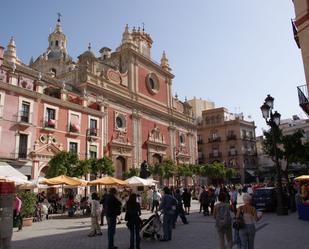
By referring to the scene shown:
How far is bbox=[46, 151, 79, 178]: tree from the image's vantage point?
69.7ft

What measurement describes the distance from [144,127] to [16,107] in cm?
1734

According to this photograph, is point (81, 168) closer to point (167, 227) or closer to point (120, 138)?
point (120, 138)

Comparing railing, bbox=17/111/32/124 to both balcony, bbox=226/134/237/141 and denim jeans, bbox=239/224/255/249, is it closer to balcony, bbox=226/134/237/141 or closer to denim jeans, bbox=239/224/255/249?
denim jeans, bbox=239/224/255/249

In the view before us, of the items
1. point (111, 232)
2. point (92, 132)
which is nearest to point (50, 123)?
point (92, 132)

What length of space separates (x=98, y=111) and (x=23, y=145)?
8663mm

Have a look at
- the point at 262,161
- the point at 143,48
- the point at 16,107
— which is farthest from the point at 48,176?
the point at 262,161

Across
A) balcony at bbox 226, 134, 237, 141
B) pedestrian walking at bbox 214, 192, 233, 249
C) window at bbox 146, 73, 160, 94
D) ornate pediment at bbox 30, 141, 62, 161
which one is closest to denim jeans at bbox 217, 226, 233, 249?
pedestrian walking at bbox 214, 192, 233, 249

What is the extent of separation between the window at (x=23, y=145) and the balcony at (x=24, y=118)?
913 mm

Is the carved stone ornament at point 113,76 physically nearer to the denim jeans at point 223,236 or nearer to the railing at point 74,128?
the railing at point 74,128

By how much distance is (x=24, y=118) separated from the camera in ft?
77.8

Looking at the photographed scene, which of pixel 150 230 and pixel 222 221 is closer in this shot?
pixel 222 221

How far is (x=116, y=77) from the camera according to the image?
35.0 meters

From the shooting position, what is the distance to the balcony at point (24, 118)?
23.1 meters

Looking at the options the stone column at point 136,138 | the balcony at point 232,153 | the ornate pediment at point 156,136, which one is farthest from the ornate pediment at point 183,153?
the balcony at point 232,153
